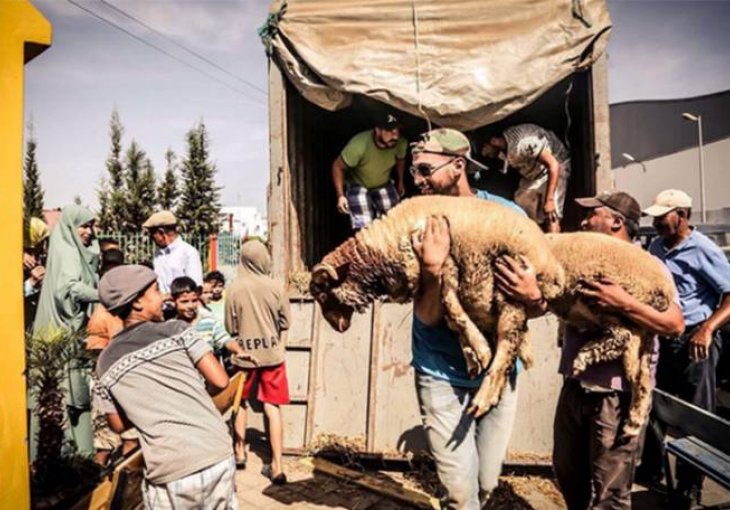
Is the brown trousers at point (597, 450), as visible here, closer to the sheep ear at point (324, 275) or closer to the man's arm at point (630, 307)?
the man's arm at point (630, 307)

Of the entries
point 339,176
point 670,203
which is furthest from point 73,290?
point 670,203

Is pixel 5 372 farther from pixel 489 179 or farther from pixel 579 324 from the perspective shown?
pixel 489 179

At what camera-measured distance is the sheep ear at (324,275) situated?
2.39 m

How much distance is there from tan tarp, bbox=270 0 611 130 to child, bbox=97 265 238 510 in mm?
3202

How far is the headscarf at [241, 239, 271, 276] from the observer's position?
16.4 feet

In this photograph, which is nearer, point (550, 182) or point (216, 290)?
point (550, 182)

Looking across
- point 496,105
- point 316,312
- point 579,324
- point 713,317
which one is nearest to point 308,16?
point 496,105

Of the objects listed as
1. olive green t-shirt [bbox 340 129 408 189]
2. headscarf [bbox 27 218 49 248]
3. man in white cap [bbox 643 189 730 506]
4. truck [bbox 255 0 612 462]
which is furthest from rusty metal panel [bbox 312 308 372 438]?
headscarf [bbox 27 218 49 248]

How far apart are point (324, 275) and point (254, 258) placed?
107 inches

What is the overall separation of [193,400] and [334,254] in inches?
42.2

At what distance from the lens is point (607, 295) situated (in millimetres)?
2447

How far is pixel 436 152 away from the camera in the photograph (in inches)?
107

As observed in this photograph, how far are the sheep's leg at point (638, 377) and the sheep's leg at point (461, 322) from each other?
745mm

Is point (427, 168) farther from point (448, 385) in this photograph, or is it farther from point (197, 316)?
point (197, 316)
